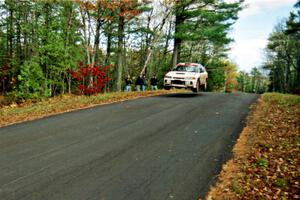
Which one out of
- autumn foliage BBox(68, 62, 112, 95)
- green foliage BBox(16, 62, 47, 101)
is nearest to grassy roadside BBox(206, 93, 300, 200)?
autumn foliage BBox(68, 62, 112, 95)

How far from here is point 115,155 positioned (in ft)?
22.8

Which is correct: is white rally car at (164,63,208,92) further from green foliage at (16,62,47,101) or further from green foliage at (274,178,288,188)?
green foliage at (274,178,288,188)

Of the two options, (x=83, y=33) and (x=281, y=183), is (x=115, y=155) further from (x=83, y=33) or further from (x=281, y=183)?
(x=83, y=33)

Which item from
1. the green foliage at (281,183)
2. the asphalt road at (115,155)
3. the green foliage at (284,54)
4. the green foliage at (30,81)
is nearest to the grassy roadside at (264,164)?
the green foliage at (281,183)

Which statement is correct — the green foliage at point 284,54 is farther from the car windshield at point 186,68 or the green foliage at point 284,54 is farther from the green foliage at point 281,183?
the green foliage at point 281,183

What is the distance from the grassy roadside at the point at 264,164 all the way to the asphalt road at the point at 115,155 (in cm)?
31

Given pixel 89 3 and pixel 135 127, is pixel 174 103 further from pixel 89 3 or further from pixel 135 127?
pixel 89 3

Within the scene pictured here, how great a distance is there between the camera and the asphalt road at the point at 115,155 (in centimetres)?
522

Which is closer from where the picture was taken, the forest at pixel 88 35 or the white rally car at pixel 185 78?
the white rally car at pixel 185 78

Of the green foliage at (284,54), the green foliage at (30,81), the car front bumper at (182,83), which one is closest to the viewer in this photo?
the car front bumper at (182,83)

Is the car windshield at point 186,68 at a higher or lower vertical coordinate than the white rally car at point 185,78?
higher

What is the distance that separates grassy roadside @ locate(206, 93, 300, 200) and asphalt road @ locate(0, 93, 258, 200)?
1.00 ft

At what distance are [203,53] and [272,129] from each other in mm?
36010

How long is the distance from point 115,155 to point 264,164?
3464 millimetres
